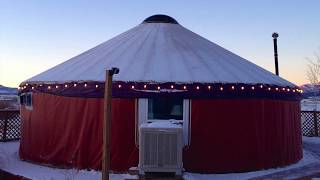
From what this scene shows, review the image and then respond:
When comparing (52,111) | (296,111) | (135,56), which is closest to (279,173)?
(296,111)

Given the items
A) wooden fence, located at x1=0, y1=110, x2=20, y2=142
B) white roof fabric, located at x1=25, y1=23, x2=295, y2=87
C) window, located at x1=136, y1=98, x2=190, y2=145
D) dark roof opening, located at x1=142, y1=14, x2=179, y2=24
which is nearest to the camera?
window, located at x1=136, y1=98, x2=190, y2=145

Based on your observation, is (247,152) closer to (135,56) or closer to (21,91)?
(135,56)

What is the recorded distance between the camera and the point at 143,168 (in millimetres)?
6852

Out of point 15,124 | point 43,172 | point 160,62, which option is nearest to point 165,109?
point 160,62

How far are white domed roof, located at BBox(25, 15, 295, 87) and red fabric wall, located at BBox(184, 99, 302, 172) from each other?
A: 481 mm

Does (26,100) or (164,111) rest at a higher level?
(26,100)

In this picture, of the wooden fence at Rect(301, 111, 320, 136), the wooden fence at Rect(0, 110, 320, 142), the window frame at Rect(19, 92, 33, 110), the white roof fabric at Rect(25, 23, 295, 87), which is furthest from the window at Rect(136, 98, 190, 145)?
the wooden fence at Rect(301, 111, 320, 136)

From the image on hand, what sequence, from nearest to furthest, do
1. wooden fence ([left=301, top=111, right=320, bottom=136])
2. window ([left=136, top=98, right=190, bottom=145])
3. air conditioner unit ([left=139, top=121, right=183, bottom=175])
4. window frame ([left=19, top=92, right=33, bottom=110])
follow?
air conditioner unit ([left=139, top=121, right=183, bottom=175]) < window ([left=136, top=98, right=190, bottom=145]) < window frame ([left=19, top=92, right=33, bottom=110]) < wooden fence ([left=301, top=111, right=320, bottom=136])

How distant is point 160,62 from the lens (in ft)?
27.4

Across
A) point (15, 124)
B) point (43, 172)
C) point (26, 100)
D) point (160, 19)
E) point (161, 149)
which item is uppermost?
point (160, 19)

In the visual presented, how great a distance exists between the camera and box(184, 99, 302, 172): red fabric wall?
25.3 feet

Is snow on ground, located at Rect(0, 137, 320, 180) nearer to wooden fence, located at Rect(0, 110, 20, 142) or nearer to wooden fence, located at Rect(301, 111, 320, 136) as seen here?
wooden fence, located at Rect(0, 110, 20, 142)

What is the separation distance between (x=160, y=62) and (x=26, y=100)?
120 inches

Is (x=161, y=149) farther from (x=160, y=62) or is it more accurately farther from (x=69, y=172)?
(x=160, y=62)
